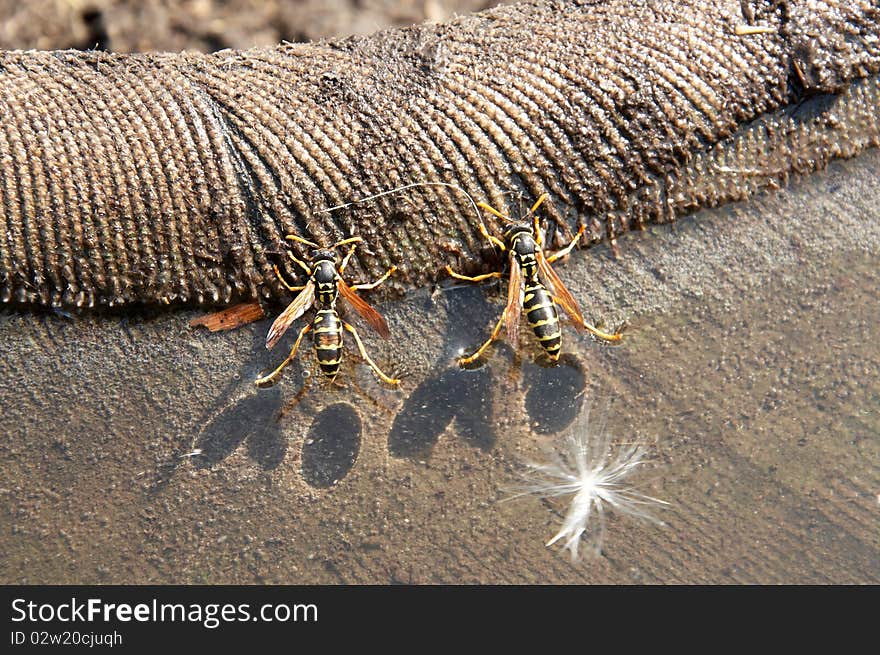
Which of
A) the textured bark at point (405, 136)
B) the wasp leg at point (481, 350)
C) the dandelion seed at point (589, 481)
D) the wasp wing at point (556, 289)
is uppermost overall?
the textured bark at point (405, 136)

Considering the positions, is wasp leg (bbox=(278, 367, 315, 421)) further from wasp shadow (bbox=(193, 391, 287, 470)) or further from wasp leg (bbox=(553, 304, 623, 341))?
wasp leg (bbox=(553, 304, 623, 341))

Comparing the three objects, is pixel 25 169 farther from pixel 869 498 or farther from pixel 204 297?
pixel 869 498

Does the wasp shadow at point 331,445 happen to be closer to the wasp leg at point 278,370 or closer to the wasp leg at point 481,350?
the wasp leg at point 278,370

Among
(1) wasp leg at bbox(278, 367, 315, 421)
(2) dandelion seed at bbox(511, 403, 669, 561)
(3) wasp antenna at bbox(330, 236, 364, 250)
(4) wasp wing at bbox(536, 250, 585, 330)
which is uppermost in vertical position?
(3) wasp antenna at bbox(330, 236, 364, 250)

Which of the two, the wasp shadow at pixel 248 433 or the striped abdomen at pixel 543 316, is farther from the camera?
the wasp shadow at pixel 248 433

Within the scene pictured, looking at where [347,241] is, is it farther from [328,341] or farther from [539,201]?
[539,201]

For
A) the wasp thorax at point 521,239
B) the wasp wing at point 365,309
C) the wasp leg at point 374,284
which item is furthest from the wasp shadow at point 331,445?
the wasp thorax at point 521,239

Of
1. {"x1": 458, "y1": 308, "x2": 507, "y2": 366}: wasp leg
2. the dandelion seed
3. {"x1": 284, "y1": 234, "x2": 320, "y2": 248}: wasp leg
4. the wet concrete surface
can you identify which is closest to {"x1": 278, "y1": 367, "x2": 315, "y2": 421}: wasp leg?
the wet concrete surface
